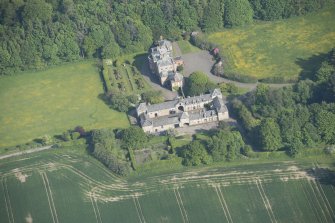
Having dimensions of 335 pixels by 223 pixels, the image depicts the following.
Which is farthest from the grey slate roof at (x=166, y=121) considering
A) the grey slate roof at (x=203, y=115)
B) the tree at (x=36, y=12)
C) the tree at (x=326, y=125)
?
the tree at (x=36, y=12)

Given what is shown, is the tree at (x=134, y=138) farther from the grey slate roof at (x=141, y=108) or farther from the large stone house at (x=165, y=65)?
the large stone house at (x=165, y=65)

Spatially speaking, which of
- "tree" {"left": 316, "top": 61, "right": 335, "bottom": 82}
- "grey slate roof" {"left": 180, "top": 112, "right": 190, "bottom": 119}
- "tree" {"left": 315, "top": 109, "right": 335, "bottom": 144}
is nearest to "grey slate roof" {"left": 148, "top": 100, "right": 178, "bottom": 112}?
"grey slate roof" {"left": 180, "top": 112, "right": 190, "bottom": 119}

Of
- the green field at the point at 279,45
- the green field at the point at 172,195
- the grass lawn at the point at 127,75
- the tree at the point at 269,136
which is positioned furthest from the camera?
the green field at the point at 279,45

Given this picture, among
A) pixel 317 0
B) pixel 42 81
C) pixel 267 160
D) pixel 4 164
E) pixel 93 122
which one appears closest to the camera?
pixel 267 160

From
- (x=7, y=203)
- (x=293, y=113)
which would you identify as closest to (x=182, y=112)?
(x=293, y=113)

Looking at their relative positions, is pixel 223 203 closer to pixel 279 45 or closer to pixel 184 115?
pixel 184 115

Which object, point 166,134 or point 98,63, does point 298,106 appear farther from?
point 98,63

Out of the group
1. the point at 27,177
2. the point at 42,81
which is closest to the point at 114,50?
the point at 42,81
